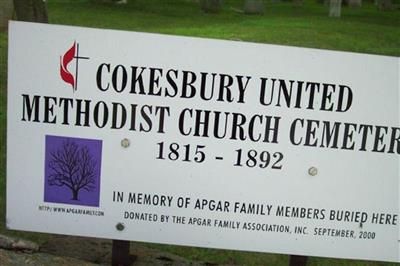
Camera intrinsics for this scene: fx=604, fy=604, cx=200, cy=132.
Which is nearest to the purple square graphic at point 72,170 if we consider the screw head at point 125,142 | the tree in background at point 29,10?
the screw head at point 125,142

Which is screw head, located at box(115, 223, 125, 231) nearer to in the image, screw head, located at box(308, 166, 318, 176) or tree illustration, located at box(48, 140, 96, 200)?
tree illustration, located at box(48, 140, 96, 200)

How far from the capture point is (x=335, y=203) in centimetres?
341

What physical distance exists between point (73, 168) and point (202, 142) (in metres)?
0.73

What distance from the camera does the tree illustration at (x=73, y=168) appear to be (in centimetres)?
333

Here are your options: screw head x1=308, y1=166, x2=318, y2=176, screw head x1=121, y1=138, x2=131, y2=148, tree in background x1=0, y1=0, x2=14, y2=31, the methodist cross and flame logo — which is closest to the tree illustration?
screw head x1=121, y1=138, x2=131, y2=148

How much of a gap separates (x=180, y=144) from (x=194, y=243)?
58 centimetres

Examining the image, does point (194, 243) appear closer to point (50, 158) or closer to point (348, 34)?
point (50, 158)

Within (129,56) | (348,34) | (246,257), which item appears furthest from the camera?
(348,34)

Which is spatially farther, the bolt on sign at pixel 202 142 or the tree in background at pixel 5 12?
the tree in background at pixel 5 12

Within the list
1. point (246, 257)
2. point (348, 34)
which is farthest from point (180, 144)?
point (348, 34)

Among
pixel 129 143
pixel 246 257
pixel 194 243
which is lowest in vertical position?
pixel 246 257

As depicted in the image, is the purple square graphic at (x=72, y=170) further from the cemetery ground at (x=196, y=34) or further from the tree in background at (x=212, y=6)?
the tree in background at (x=212, y=6)

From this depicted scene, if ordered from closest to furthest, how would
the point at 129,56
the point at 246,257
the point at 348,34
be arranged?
the point at 129,56 < the point at 246,257 < the point at 348,34

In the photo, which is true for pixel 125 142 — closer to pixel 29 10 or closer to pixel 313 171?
pixel 313 171
